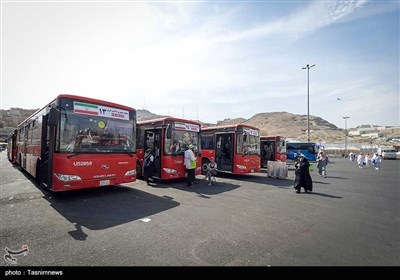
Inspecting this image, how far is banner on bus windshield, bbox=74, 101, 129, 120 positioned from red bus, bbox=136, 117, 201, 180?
2.65 meters

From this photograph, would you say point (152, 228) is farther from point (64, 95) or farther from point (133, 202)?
point (64, 95)

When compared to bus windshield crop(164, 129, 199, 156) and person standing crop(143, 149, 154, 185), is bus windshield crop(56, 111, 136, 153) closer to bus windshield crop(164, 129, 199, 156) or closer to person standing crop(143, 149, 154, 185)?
person standing crop(143, 149, 154, 185)

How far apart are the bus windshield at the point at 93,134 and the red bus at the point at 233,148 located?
260 inches

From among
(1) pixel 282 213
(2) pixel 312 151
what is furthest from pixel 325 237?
(2) pixel 312 151

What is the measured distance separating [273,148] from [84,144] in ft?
57.2

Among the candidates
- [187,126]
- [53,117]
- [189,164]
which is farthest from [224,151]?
[53,117]

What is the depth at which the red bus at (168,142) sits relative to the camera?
34.8ft

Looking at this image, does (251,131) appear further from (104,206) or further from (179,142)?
(104,206)

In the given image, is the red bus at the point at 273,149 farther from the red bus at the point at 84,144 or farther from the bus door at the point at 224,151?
the red bus at the point at 84,144

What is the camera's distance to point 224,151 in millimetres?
14219

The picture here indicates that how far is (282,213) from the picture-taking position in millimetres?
6348

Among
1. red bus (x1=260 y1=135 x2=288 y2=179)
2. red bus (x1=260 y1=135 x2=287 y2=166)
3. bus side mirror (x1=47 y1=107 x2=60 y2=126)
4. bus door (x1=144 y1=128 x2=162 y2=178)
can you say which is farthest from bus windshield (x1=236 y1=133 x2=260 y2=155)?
bus side mirror (x1=47 y1=107 x2=60 y2=126)

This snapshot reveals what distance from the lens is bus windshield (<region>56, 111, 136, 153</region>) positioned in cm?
684
